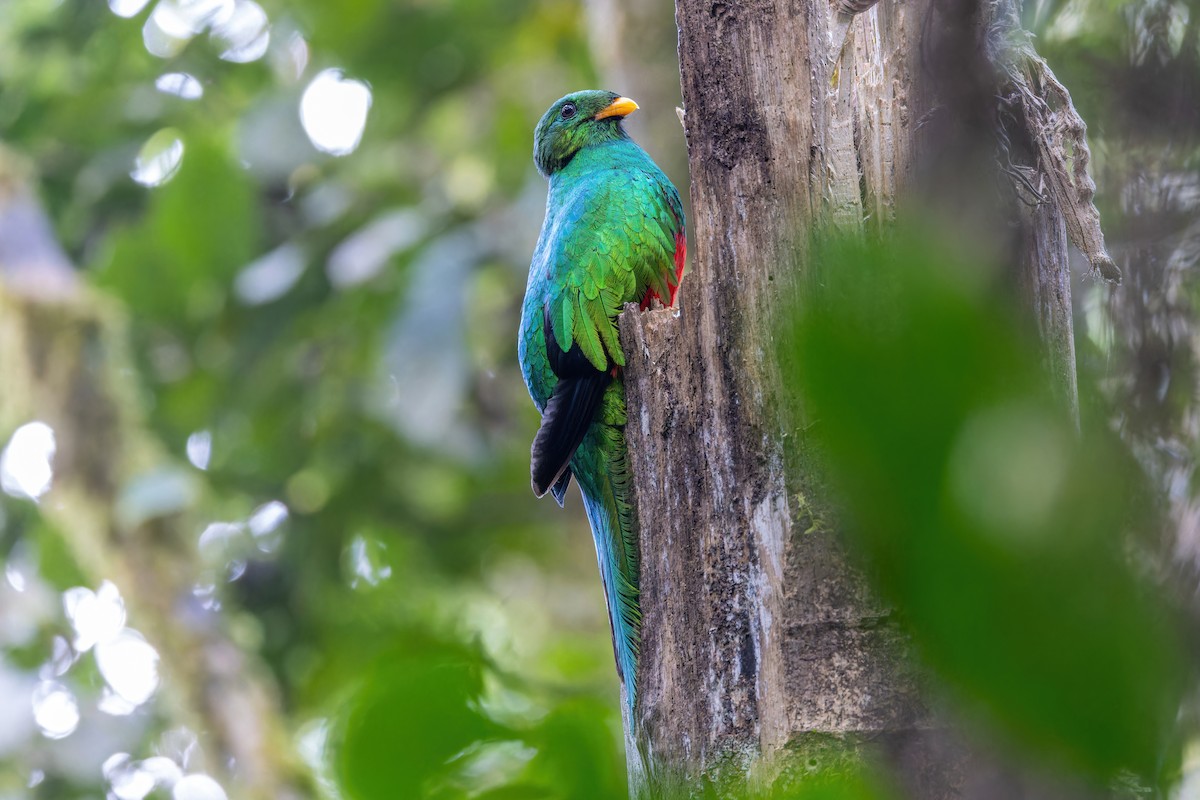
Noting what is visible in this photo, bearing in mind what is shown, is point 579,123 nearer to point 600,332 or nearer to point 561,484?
point 600,332

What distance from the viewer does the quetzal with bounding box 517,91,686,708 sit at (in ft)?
7.90

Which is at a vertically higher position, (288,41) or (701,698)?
(288,41)

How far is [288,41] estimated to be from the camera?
6.38 meters

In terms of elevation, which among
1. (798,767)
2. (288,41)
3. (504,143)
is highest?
(288,41)

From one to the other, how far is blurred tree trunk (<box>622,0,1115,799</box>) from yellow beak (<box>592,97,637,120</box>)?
51.1 inches

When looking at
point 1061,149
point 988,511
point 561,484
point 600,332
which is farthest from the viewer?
point 561,484

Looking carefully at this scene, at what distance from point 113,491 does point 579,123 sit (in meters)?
4.18

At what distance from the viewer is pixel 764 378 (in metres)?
1.90

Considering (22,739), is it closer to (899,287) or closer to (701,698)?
(701,698)

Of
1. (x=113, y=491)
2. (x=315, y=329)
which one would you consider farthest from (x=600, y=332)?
(x=113, y=491)

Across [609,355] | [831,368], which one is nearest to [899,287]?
[831,368]

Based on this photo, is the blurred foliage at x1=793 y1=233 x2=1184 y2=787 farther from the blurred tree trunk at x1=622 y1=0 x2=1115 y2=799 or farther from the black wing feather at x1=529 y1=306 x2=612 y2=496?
the black wing feather at x1=529 y1=306 x2=612 y2=496

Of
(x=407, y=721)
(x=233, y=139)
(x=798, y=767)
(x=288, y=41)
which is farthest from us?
(x=288, y=41)

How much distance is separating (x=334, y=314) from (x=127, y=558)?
1841 millimetres
